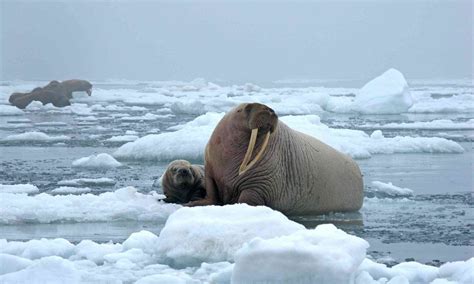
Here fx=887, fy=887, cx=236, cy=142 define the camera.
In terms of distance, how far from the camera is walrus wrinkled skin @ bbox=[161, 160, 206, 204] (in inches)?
283

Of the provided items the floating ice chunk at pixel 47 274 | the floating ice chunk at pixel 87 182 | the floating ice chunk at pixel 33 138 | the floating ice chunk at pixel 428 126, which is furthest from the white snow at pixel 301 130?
the floating ice chunk at pixel 47 274

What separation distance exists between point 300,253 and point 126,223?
8.01 feet

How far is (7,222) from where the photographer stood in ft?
20.1

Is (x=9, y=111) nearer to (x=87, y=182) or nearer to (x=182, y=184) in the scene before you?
(x=87, y=182)

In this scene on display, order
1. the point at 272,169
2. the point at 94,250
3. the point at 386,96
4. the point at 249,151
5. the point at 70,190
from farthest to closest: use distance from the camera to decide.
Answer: the point at 386,96 → the point at 70,190 → the point at 272,169 → the point at 249,151 → the point at 94,250

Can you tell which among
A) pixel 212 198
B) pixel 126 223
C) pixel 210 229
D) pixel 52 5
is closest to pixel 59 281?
pixel 210 229

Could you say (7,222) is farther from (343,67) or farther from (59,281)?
(343,67)

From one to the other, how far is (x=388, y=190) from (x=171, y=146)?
3.27 meters

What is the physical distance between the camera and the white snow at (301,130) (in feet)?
33.9

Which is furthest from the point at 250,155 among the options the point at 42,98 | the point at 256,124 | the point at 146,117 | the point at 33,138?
the point at 42,98

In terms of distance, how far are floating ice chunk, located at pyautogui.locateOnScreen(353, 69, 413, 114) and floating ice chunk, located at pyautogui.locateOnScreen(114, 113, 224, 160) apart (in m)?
9.85

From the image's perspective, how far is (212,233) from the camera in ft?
16.0

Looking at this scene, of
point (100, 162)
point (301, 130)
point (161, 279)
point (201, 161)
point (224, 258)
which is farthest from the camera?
point (301, 130)

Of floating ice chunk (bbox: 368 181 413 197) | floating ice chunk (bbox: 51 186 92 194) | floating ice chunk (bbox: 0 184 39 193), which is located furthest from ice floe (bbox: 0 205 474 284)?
floating ice chunk (bbox: 368 181 413 197)
